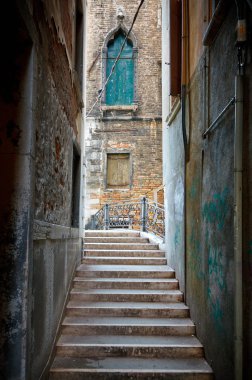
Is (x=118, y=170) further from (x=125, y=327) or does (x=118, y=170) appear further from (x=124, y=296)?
(x=125, y=327)

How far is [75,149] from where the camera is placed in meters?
6.98

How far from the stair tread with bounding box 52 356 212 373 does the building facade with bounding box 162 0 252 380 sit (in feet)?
0.65

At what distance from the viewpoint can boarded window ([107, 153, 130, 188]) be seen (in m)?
15.1

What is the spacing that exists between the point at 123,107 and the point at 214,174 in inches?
452

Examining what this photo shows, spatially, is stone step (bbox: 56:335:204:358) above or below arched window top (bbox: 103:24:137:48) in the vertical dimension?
below

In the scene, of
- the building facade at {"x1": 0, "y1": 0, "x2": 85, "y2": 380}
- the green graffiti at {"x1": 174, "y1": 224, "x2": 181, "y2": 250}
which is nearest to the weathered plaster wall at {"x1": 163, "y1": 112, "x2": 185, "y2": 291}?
the green graffiti at {"x1": 174, "y1": 224, "x2": 181, "y2": 250}

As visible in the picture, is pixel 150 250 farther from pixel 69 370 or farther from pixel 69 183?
pixel 69 370

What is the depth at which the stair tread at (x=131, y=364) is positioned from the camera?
4.32 metres

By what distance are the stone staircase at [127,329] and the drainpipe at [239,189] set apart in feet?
4.11

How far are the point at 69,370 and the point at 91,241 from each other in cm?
507

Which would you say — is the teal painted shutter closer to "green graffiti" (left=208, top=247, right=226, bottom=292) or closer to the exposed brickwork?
the exposed brickwork

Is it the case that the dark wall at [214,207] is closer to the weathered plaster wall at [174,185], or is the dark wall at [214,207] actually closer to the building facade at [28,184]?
the weathered plaster wall at [174,185]

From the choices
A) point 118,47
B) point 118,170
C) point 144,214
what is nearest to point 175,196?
point 144,214

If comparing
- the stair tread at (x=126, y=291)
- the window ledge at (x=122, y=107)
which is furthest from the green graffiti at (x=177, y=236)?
the window ledge at (x=122, y=107)
